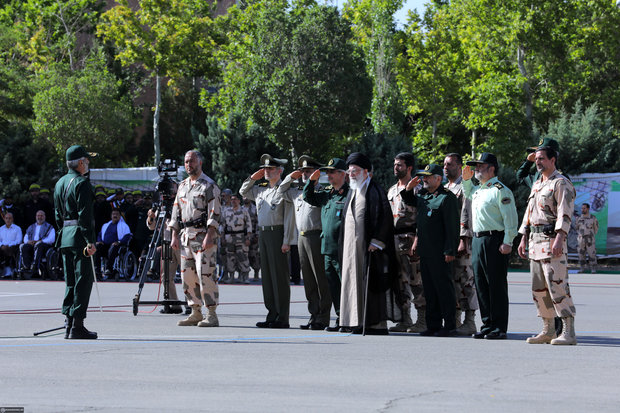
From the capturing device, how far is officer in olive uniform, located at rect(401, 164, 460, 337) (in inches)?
490

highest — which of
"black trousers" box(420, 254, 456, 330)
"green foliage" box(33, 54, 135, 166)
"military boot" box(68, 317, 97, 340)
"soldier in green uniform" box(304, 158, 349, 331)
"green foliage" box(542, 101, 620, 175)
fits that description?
"green foliage" box(33, 54, 135, 166)

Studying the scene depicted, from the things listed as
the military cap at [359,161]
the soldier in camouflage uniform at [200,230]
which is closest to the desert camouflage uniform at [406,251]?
the military cap at [359,161]

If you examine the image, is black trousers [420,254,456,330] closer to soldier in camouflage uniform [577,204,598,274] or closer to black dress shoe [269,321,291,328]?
black dress shoe [269,321,291,328]

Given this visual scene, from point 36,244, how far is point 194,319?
12.5 m

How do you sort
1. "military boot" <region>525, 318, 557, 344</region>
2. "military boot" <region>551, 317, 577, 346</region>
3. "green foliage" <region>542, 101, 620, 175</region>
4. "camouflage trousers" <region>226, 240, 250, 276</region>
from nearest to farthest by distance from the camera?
"military boot" <region>551, 317, 577, 346</region>, "military boot" <region>525, 318, 557, 344</region>, "camouflage trousers" <region>226, 240, 250, 276</region>, "green foliage" <region>542, 101, 620, 175</region>

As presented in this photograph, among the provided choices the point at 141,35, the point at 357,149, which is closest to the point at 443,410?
the point at 357,149

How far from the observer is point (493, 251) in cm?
1200

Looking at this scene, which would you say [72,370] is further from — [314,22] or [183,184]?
[314,22]

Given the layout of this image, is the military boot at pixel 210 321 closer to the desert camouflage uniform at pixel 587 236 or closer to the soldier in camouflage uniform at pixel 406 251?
the soldier in camouflage uniform at pixel 406 251

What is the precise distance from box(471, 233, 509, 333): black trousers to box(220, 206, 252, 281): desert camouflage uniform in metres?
13.2

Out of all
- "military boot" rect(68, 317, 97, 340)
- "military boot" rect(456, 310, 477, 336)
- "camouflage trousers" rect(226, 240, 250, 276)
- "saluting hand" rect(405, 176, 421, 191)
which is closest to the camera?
"military boot" rect(68, 317, 97, 340)

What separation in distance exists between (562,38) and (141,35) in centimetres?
2183

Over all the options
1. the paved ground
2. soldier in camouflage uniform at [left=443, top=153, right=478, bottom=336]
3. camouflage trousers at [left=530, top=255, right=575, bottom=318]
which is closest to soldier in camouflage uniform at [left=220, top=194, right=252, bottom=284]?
the paved ground

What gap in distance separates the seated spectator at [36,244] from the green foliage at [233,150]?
15.7 meters
